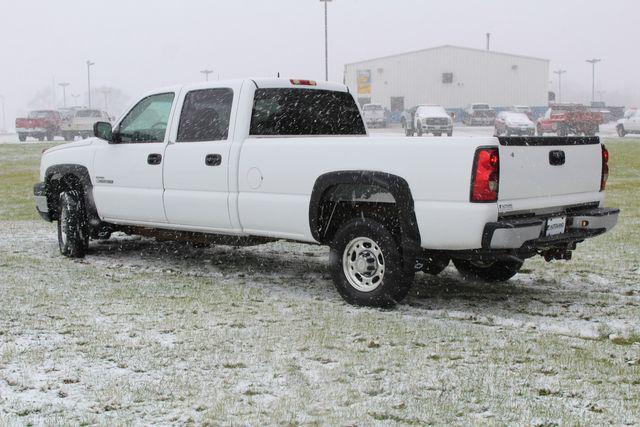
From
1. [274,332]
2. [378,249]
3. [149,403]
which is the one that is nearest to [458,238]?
[378,249]

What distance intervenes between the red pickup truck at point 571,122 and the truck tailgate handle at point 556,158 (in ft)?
110

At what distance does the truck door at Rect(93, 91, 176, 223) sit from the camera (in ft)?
27.6

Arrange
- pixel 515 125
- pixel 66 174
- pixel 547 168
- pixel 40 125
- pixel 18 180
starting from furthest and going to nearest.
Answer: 1. pixel 40 125
2. pixel 515 125
3. pixel 18 180
4. pixel 66 174
5. pixel 547 168

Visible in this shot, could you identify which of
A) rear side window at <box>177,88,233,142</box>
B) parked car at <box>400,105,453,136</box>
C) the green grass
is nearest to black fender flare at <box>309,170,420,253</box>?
rear side window at <box>177,88,233,142</box>

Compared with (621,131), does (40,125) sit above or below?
above

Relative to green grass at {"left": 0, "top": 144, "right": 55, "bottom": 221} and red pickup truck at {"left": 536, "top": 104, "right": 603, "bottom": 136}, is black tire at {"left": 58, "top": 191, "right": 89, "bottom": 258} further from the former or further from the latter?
red pickup truck at {"left": 536, "top": 104, "right": 603, "bottom": 136}

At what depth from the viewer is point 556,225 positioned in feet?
21.5

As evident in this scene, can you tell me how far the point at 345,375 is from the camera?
4.95 m

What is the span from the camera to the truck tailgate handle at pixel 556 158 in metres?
6.50

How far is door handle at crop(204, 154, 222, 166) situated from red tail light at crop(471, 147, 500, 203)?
266 centimetres

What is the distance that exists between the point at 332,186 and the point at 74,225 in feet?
12.6

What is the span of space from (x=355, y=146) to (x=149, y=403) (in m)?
2.96

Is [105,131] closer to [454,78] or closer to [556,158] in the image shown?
[556,158]

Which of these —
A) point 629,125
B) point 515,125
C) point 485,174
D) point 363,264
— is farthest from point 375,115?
point 485,174
